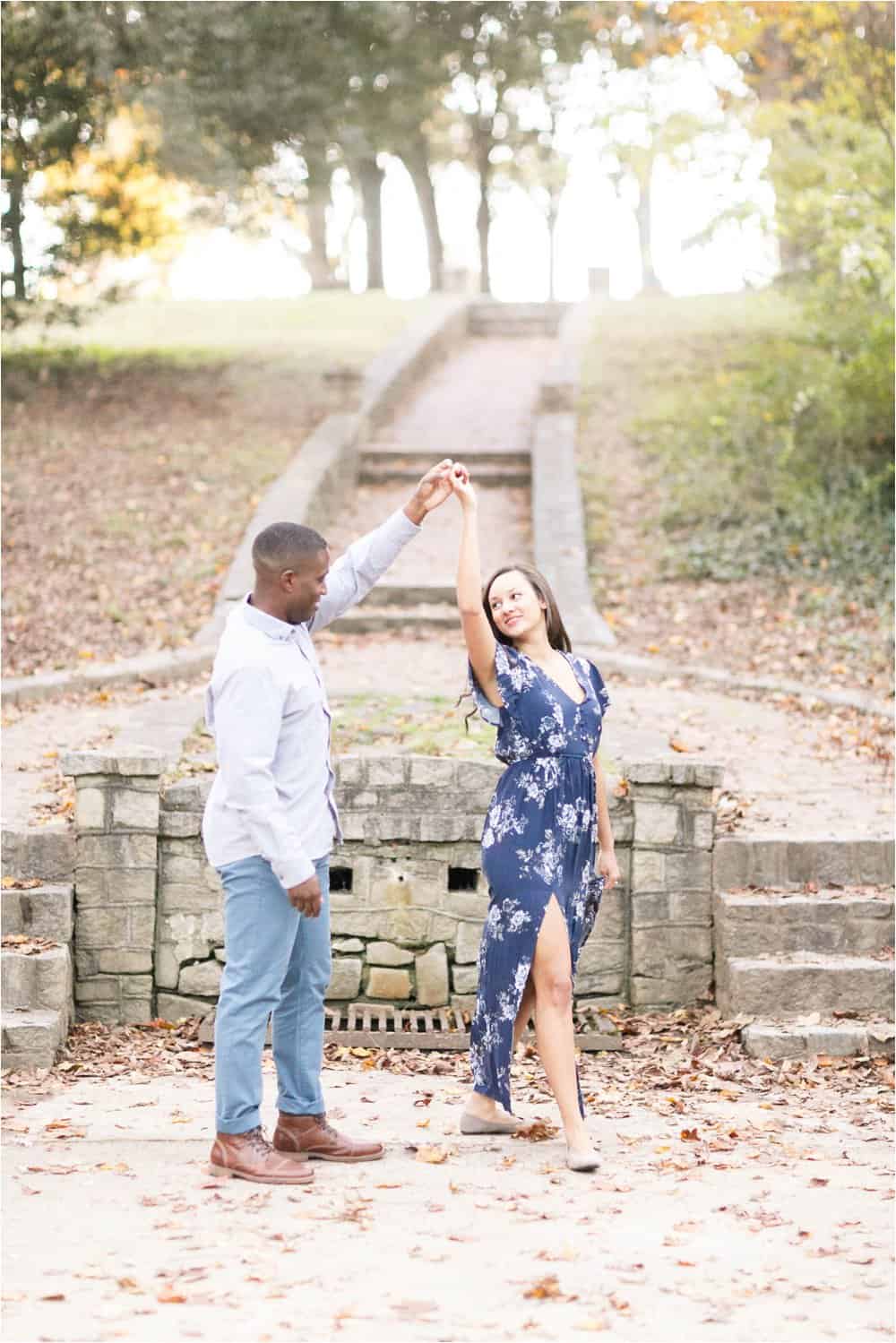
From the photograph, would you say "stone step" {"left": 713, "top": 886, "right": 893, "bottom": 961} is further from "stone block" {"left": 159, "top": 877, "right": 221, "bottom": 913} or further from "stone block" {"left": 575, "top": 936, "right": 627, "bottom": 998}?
"stone block" {"left": 159, "top": 877, "right": 221, "bottom": 913}

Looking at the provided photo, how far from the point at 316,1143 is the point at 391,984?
7.37 feet

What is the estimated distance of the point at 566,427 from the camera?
634 inches

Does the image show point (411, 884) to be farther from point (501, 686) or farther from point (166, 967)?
point (501, 686)

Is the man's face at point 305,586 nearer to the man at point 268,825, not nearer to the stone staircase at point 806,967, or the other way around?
the man at point 268,825

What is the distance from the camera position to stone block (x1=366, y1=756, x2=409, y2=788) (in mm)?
7016

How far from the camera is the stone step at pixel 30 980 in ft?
21.0

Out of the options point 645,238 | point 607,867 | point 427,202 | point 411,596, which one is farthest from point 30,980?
point 645,238

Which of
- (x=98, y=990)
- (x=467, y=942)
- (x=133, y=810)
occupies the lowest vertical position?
(x=98, y=990)

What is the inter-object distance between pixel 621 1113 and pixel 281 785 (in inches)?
79.4

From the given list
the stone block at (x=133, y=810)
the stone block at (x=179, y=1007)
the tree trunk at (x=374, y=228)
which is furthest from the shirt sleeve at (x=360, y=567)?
the tree trunk at (x=374, y=228)

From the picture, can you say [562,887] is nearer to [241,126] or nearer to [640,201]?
[241,126]

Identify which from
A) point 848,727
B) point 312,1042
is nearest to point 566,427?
point 848,727

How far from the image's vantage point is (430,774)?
7008 millimetres

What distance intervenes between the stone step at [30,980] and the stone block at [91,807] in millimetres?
647
